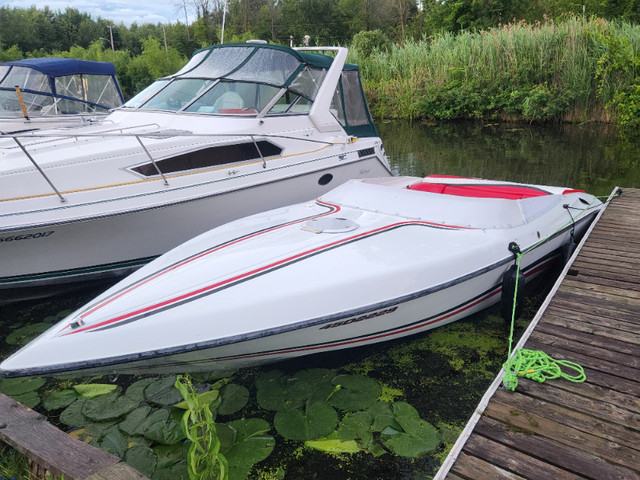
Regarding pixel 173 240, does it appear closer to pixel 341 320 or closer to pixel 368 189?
pixel 368 189

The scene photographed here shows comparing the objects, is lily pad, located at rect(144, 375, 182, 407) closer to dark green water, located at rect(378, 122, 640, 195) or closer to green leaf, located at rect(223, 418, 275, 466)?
green leaf, located at rect(223, 418, 275, 466)

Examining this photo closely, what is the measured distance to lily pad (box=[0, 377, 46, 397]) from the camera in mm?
2951

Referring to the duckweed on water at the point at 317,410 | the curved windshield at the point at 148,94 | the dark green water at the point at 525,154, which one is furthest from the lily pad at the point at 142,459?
the dark green water at the point at 525,154

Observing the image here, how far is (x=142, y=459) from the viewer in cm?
237

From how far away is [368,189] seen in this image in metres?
3.95

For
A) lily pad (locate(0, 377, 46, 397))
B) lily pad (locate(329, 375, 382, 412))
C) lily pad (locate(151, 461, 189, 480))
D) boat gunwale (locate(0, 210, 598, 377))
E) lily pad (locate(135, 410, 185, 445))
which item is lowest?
lily pad (locate(329, 375, 382, 412))

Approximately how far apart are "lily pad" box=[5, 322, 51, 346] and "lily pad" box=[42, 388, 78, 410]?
851 mm

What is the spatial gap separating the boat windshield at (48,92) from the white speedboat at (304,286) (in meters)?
5.70

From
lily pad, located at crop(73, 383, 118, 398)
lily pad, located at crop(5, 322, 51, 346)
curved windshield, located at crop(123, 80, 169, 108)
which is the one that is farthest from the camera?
curved windshield, located at crop(123, 80, 169, 108)

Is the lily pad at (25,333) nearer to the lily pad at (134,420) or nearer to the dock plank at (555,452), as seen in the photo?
the lily pad at (134,420)

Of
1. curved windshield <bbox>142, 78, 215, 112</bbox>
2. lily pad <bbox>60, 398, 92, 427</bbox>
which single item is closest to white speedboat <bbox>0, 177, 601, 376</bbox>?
lily pad <bbox>60, 398, 92, 427</bbox>

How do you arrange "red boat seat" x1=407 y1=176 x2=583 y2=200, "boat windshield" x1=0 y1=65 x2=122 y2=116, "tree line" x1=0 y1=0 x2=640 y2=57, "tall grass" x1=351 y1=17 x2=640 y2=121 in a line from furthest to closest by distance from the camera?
"tree line" x1=0 y1=0 x2=640 y2=57
"tall grass" x1=351 y1=17 x2=640 y2=121
"boat windshield" x1=0 y1=65 x2=122 y2=116
"red boat seat" x1=407 y1=176 x2=583 y2=200

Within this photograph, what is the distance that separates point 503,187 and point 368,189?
4.04ft

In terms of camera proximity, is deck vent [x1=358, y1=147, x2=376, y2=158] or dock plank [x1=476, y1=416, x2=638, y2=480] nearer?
dock plank [x1=476, y1=416, x2=638, y2=480]
